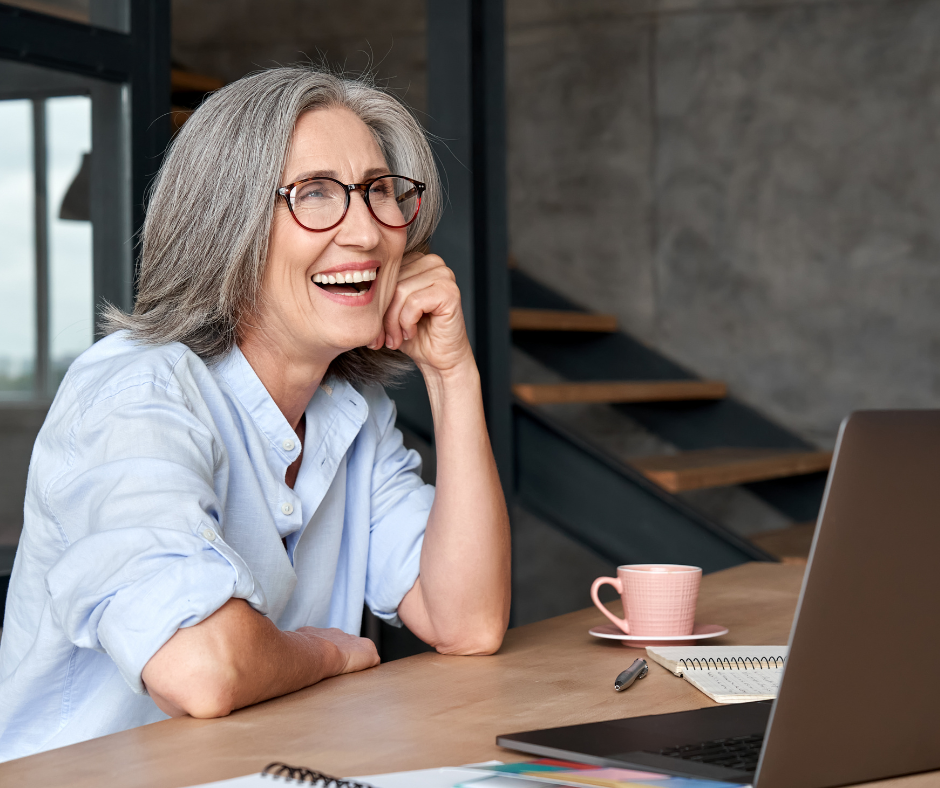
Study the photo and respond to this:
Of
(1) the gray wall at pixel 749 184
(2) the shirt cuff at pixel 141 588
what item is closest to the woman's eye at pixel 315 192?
(2) the shirt cuff at pixel 141 588

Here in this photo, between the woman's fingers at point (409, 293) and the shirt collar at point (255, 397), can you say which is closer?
the shirt collar at point (255, 397)

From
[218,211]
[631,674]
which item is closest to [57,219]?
[218,211]

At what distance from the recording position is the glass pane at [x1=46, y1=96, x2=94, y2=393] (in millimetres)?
2012

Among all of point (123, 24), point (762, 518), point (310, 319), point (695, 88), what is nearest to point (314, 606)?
point (310, 319)

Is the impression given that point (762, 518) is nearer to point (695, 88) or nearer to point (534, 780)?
point (695, 88)

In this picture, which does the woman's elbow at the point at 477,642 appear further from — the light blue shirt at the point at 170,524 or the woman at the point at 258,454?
the light blue shirt at the point at 170,524

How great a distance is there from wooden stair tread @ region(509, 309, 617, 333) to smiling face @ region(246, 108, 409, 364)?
1.92m

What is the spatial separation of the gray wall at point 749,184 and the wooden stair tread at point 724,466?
1.16ft

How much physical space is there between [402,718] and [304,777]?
0.21 metres

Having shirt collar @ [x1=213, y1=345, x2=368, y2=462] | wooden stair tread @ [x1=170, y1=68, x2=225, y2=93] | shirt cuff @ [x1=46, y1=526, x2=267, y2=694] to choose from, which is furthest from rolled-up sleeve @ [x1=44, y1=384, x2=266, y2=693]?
wooden stair tread @ [x1=170, y1=68, x2=225, y2=93]

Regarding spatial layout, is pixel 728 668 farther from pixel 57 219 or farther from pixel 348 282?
pixel 57 219

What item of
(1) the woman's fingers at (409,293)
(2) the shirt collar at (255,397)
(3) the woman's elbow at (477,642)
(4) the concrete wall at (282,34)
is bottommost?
(3) the woman's elbow at (477,642)

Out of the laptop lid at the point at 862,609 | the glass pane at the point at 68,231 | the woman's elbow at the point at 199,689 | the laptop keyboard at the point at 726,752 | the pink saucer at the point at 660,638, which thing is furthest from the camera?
the glass pane at the point at 68,231

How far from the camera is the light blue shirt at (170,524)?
3.25 feet
